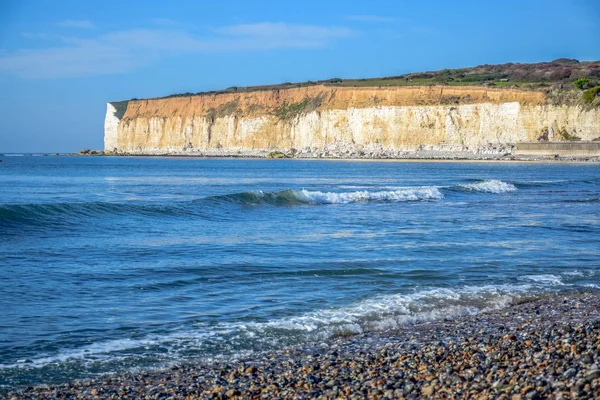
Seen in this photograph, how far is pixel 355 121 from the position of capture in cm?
9081

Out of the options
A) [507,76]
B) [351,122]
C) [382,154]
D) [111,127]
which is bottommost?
[382,154]

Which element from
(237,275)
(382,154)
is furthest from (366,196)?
(382,154)

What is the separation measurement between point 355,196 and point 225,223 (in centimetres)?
1002

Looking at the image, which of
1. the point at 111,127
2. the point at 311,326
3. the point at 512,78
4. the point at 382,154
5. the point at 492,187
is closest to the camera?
the point at 311,326

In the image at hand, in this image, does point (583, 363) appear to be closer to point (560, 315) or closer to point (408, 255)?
point (560, 315)

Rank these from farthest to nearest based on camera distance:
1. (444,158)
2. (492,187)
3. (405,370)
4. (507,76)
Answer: (507,76)
(444,158)
(492,187)
(405,370)

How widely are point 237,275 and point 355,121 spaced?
81.3m

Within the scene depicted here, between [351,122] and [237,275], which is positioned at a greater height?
[351,122]

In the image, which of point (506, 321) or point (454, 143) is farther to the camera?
point (454, 143)

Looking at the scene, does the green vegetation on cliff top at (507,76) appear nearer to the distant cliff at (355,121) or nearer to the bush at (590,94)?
the bush at (590,94)

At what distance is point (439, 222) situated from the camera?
18922 millimetres

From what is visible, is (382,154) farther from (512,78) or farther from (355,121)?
(512,78)

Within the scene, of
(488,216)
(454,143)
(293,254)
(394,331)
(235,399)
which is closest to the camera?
(235,399)

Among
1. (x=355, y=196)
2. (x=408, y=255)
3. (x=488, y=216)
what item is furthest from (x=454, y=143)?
(x=408, y=255)
